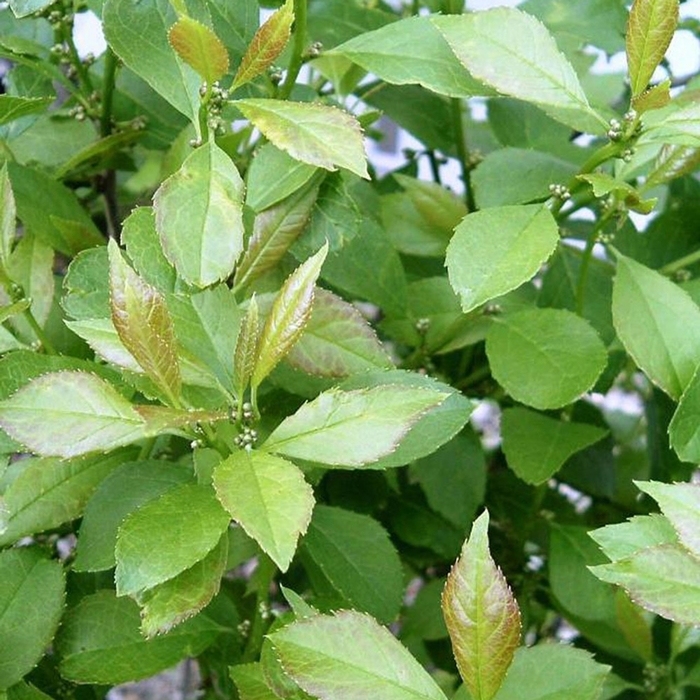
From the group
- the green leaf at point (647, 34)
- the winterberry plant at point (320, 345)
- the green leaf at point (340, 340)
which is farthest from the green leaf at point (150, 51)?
the green leaf at point (647, 34)

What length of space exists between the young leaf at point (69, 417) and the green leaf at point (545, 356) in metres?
0.24

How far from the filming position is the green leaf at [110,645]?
596 mm

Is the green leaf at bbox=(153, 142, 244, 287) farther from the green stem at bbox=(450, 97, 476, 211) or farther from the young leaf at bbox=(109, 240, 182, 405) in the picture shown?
the green stem at bbox=(450, 97, 476, 211)

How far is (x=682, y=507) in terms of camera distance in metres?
0.50

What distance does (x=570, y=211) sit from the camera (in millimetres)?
660

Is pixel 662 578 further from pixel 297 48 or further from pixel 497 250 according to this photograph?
pixel 297 48

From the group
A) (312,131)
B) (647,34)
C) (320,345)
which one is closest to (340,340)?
(320,345)

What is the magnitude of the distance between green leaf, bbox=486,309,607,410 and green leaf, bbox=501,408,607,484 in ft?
0.31

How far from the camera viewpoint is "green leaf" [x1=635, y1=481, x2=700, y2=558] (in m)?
0.49

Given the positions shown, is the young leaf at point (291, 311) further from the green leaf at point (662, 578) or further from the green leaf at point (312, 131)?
the green leaf at point (662, 578)

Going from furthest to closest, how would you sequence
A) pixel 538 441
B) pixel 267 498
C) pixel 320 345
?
pixel 538 441
pixel 320 345
pixel 267 498


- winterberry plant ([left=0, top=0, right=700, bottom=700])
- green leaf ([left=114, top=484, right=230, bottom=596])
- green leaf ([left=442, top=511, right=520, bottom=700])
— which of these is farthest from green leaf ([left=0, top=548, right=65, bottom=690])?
green leaf ([left=442, top=511, right=520, bottom=700])

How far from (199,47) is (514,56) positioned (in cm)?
16

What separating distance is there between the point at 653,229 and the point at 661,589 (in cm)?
40
